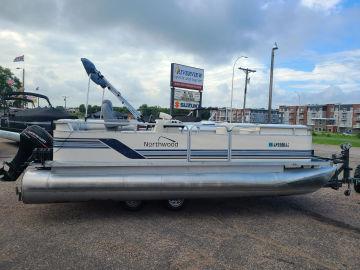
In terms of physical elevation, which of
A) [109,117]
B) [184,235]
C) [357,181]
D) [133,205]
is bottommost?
[184,235]

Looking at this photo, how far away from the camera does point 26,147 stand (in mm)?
5805

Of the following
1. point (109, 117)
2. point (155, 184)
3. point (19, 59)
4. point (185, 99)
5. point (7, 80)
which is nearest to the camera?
point (155, 184)

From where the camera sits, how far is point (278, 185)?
570 cm

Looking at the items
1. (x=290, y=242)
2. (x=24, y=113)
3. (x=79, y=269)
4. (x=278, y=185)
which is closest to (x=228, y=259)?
(x=290, y=242)

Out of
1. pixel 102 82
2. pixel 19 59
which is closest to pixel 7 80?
pixel 19 59

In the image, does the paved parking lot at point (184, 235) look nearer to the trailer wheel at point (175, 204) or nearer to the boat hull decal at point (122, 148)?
the trailer wheel at point (175, 204)

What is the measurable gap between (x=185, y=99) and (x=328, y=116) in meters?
116

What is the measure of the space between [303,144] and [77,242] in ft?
12.3

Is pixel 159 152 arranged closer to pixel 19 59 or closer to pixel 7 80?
pixel 19 59

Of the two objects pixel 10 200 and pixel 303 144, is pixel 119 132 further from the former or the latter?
pixel 303 144

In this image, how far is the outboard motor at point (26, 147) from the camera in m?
5.70

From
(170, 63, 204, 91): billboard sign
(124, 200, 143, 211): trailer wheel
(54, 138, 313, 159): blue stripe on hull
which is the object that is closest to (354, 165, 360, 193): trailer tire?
(54, 138, 313, 159): blue stripe on hull

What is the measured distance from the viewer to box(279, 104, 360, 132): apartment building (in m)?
117

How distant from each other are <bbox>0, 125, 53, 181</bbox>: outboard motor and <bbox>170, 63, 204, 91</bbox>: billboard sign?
17902mm
